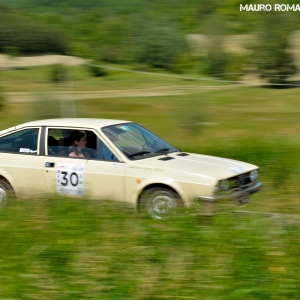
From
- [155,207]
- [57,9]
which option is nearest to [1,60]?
[57,9]

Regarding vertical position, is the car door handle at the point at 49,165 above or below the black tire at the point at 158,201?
above

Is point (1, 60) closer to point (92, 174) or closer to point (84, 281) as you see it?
point (92, 174)

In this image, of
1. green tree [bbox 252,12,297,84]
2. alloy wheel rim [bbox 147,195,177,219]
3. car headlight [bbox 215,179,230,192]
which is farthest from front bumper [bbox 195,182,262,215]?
green tree [bbox 252,12,297,84]

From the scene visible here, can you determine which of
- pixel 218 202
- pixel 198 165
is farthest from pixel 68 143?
pixel 218 202

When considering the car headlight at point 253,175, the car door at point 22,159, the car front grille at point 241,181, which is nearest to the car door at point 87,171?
the car door at point 22,159

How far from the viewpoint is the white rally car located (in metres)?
7.71

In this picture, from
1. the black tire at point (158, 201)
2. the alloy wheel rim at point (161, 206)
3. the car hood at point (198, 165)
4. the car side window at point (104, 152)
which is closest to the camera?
the alloy wheel rim at point (161, 206)

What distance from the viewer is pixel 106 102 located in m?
23.3

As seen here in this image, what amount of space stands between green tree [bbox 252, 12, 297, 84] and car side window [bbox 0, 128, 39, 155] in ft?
57.6

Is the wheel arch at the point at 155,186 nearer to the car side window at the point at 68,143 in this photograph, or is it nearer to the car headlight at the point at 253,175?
the car side window at the point at 68,143

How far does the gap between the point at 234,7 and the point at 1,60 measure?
11533 millimetres

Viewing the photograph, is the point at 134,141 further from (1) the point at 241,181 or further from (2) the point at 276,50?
(2) the point at 276,50

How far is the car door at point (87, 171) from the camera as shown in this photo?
27.0ft

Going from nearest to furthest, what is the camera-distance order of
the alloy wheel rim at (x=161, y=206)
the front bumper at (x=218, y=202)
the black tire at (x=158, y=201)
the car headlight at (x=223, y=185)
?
the front bumper at (x=218, y=202), the alloy wheel rim at (x=161, y=206), the black tire at (x=158, y=201), the car headlight at (x=223, y=185)
